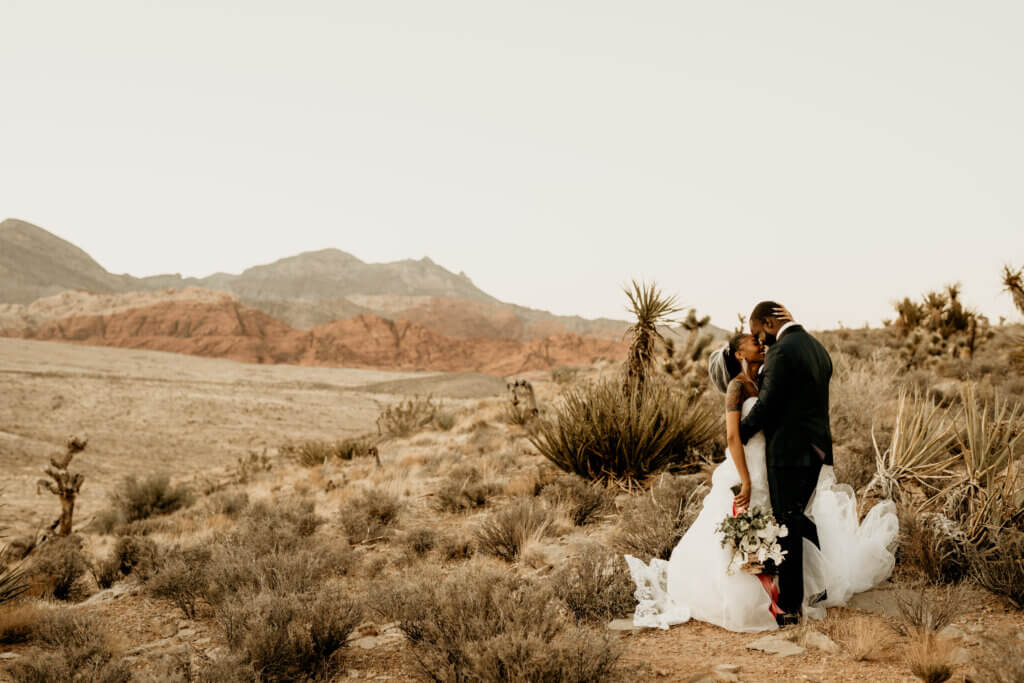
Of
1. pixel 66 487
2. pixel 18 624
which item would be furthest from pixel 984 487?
pixel 66 487

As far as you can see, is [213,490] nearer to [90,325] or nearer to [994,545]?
[994,545]

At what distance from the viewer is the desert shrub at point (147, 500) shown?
38.4 feet

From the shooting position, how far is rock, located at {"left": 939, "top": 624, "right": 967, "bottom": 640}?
385 cm

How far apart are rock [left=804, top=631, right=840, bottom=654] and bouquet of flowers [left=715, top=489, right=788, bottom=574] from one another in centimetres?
43

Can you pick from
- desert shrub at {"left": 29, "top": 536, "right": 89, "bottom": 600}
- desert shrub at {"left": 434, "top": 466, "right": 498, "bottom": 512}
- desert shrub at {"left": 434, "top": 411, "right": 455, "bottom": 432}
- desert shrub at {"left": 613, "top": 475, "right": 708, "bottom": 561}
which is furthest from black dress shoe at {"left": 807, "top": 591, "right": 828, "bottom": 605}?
desert shrub at {"left": 434, "top": 411, "right": 455, "bottom": 432}

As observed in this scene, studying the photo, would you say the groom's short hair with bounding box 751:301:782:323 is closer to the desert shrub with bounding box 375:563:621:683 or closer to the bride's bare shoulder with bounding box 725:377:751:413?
the bride's bare shoulder with bounding box 725:377:751:413

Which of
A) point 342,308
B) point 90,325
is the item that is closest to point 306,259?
point 342,308

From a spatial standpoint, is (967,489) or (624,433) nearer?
(967,489)

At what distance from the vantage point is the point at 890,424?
875cm

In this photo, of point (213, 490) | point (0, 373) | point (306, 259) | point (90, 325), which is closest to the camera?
point (213, 490)

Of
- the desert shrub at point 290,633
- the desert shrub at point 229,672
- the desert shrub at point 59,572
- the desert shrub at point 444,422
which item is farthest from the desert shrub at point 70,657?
the desert shrub at point 444,422

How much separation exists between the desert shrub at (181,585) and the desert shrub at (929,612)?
5.14 m

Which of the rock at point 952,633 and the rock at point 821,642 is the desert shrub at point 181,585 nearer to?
the rock at point 821,642

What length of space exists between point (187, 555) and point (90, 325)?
85435 millimetres
